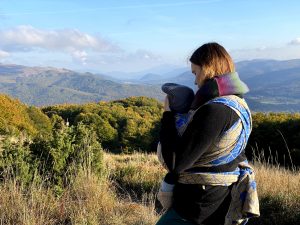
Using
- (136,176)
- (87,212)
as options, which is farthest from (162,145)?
(136,176)

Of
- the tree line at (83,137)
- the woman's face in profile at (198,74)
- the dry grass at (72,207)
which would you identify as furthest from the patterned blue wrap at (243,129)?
the tree line at (83,137)

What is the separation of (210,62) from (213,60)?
0.02m

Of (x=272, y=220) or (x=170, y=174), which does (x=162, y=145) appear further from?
(x=272, y=220)

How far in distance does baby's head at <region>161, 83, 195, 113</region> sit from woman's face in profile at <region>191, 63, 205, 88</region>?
7 cm

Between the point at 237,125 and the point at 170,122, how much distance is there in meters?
0.34

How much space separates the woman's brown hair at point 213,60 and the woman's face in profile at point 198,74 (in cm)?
2

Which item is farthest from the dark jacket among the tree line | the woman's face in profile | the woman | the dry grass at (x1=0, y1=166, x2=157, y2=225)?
the tree line

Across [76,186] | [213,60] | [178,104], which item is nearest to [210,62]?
[213,60]

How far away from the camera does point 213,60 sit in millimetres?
2086

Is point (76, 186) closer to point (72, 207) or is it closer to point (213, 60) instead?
Result: point (72, 207)

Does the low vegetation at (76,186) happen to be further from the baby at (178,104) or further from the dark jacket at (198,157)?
the dark jacket at (198,157)

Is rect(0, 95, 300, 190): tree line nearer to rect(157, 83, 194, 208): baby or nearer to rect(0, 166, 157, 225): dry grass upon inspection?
rect(0, 166, 157, 225): dry grass

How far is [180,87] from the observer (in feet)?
6.91

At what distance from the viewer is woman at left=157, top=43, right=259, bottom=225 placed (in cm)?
192
